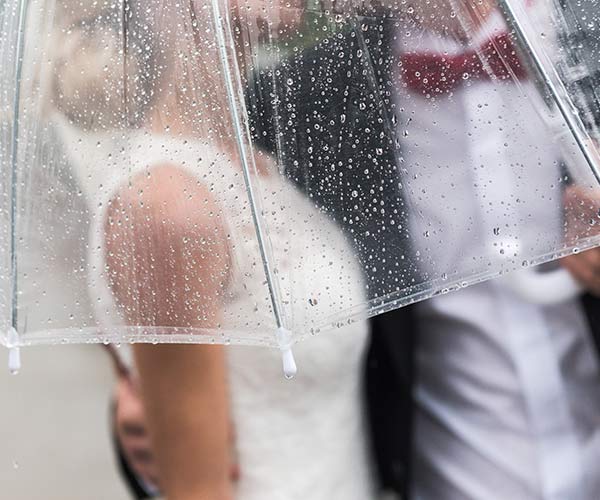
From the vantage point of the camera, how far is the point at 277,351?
172 cm

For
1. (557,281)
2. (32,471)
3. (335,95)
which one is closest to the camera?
(335,95)

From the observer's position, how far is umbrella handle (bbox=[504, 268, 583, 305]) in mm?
1775

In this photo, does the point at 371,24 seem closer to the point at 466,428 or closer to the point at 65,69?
the point at 65,69

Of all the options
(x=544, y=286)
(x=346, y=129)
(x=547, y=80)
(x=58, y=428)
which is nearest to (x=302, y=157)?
(x=346, y=129)

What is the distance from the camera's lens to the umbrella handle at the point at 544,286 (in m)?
Answer: 1.78

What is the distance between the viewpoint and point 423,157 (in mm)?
1402

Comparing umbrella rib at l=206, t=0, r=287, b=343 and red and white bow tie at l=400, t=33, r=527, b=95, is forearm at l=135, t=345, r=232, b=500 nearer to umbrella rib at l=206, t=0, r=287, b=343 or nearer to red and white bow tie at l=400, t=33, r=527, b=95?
umbrella rib at l=206, t=0, r=287, b=343

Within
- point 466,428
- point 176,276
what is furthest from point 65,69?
point 466,428

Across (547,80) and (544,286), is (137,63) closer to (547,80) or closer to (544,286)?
(547,80)

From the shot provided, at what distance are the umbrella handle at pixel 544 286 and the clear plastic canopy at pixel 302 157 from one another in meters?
0.38

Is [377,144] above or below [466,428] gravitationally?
above

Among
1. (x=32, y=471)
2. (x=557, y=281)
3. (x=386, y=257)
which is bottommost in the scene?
(x=32, y=471)

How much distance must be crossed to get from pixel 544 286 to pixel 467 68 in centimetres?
52

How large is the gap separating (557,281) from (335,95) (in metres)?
0.62
